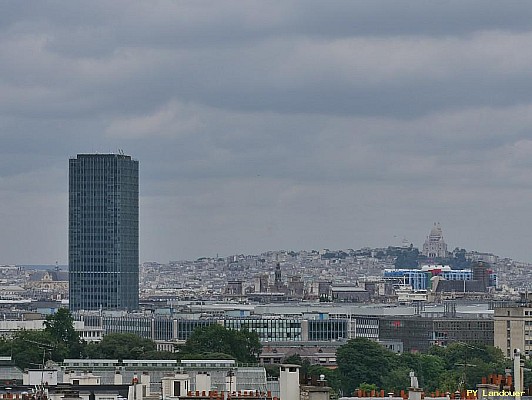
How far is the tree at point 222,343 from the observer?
129m

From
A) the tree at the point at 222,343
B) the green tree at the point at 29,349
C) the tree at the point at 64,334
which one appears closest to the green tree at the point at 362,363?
the tree at the point at 222,343

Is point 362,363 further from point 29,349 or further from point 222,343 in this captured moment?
point 29,349

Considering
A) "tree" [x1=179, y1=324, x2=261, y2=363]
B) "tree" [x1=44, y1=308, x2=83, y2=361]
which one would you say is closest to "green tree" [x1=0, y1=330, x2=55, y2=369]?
"tree" [x1=44, y1=308, x2=83, y2=361]

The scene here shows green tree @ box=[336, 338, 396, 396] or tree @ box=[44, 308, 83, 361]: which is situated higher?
tree @ box=[44, 308, 83, 361]

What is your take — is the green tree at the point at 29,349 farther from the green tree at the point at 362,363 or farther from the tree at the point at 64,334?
the green tree at the point at 362,363

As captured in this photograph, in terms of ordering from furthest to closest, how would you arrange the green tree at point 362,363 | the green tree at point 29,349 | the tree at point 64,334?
1. the green tree at point 362,363
2. the tree at point 64,334
3. the green tree at point 29,349

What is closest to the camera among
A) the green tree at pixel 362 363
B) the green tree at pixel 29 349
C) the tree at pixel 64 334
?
the green tree at pixel 29 349

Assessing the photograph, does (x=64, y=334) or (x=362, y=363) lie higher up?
(x=64, y=334)

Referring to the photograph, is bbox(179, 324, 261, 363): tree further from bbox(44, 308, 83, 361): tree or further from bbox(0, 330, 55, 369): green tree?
bbox(0, 330, 55, 369): green tree

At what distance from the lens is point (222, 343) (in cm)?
13288

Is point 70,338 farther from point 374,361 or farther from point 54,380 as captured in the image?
point 54,380

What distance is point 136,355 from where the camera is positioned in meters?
124

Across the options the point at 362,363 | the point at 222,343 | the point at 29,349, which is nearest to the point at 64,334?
the point at 222,343

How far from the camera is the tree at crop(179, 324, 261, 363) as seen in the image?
129262 millimetres
